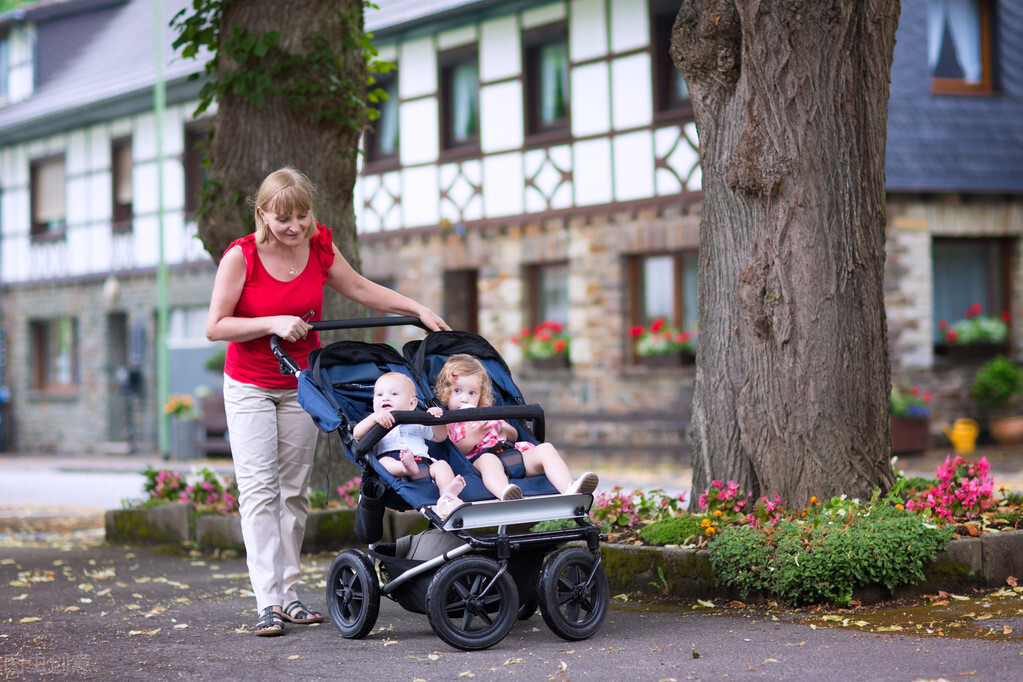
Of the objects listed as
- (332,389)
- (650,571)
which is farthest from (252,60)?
(650,571)

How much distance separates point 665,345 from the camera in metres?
17.7

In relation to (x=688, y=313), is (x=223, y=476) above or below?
below

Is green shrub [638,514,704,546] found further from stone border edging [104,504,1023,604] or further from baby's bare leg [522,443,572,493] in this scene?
baby's bare leg [522,443,572,493]

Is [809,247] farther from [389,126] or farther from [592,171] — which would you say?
[389,126]

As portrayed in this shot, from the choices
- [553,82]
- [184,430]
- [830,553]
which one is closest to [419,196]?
[553,82]

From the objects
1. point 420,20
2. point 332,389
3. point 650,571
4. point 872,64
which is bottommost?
point 650,571

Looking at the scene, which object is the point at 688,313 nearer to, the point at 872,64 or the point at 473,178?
the point at 473,178

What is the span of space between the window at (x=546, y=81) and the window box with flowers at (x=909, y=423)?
613 centimetres

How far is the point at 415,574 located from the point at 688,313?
523 inches

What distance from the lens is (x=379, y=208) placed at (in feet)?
70.9

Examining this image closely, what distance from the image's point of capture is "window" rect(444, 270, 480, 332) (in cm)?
2080

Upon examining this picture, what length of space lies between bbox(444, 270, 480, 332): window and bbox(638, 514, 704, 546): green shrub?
1421 cm

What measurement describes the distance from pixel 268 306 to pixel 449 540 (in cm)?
134

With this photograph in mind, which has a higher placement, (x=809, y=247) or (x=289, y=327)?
(x=809, y=247)
